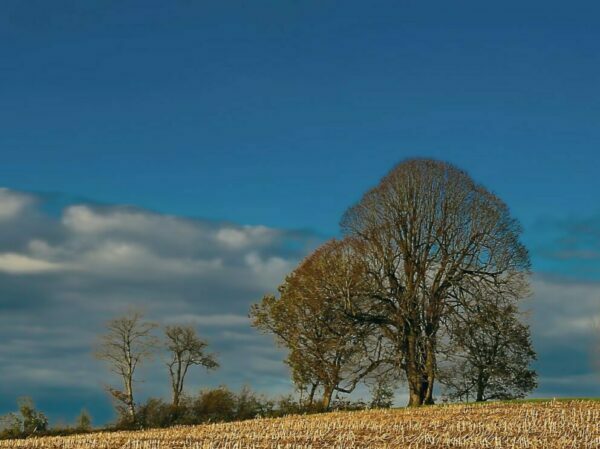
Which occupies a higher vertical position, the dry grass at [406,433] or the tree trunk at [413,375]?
the tree trunk at [413,375]

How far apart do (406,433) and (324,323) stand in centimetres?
2054

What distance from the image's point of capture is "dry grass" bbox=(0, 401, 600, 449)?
28.5 meters

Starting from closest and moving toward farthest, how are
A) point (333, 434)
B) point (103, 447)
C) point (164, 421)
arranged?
point (103, 447), point (333, 434), point (164, 421)

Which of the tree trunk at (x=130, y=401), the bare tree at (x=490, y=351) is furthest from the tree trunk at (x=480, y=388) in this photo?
the tree trunk at (x=130, y=401)

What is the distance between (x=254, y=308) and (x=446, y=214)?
46.4ft

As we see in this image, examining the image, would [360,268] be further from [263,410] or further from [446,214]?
[263,410]

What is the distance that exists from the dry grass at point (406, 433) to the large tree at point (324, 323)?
30.0 feet

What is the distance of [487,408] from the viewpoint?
41.3m

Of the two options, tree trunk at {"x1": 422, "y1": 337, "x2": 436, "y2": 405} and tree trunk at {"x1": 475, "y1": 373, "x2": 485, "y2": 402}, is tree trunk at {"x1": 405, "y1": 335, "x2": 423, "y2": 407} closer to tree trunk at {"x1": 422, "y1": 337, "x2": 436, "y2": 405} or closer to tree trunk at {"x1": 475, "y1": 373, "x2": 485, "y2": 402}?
tree trunk at {"x1": 422, "y1": 337, "x2": 436, "y2": 405}

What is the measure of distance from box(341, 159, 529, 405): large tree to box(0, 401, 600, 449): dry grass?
815cm

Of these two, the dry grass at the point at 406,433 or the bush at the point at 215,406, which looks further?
the bush at the point at 215,406

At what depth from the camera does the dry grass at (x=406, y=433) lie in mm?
28538

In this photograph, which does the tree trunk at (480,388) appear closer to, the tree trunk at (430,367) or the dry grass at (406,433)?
the tree trunk at (430,367)

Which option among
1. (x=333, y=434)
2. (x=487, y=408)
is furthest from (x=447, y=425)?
(x=487, y=408)
